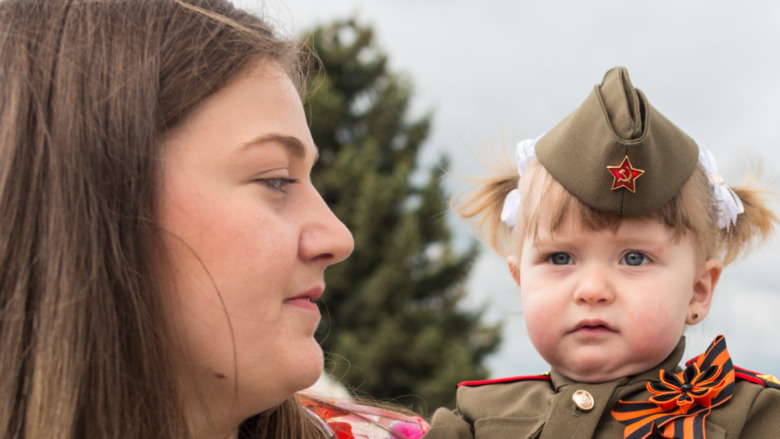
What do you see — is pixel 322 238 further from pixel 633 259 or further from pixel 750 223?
pixel 750 223

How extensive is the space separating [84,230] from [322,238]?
0.55 m

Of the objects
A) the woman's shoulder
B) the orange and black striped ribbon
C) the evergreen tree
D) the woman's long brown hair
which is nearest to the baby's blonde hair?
the orange and black striped ribbon

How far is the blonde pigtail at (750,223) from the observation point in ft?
9.95

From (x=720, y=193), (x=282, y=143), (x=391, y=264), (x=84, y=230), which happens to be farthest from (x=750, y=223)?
(x=391, y=264)

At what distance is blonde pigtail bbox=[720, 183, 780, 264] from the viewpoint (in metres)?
3.03

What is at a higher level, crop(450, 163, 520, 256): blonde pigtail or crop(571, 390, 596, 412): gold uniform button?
crop(450, 163, 520, 256): blonde pigtail

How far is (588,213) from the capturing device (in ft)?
8.25

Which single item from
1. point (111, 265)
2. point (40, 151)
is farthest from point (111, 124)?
point (111, 265)

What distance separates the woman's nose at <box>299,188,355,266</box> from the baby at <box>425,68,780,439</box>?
28.2 inches

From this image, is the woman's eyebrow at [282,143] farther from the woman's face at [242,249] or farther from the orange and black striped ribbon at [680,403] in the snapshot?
the orange and black striped ribbon at [680,403]

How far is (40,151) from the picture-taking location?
5.83 ft

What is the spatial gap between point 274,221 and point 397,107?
96.6 ft

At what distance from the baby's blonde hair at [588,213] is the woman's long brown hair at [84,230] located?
3.94ft

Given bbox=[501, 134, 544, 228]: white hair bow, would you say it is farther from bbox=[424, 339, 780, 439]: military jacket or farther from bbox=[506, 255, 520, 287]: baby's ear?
bbox=[424, 339, 780, 439]: military jacket
